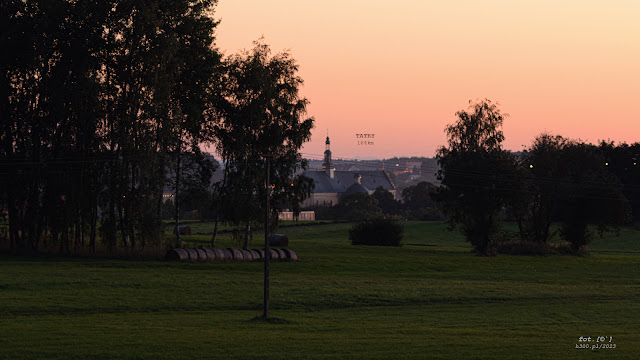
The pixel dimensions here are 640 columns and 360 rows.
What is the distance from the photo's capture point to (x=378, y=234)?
326 feet

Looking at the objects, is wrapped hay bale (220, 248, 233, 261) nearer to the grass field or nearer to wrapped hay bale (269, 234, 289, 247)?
the grass field

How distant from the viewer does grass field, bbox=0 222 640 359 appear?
26.8m

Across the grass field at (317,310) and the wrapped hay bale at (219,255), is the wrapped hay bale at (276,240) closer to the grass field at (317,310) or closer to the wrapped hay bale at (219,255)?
the grass field at (317,310)

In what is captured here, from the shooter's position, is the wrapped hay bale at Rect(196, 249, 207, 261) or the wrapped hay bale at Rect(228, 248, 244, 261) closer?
the wrapped hay bale at Rect(196, 249, 207, 261)

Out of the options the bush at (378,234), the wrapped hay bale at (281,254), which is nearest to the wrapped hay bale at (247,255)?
the wrapped hay bale at (281,254)

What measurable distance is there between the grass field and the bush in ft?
93.6

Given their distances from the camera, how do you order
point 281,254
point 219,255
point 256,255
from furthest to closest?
point 281,254
point 256,255
point 219,255

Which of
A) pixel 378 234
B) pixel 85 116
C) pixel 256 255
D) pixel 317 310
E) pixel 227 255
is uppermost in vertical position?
pixel 85 116

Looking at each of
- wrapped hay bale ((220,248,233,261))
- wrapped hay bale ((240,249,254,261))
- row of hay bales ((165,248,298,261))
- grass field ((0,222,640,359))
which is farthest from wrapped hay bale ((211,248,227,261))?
grass field ((0,222,640,359))

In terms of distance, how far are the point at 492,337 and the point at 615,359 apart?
5.61 metres

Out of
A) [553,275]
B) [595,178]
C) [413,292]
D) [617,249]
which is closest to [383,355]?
[413,292]

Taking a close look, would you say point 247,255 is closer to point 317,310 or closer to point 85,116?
point 85,116

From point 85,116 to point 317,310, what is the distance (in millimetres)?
34679

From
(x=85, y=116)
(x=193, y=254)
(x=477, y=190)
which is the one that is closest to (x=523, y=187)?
(x=477, y=190)
